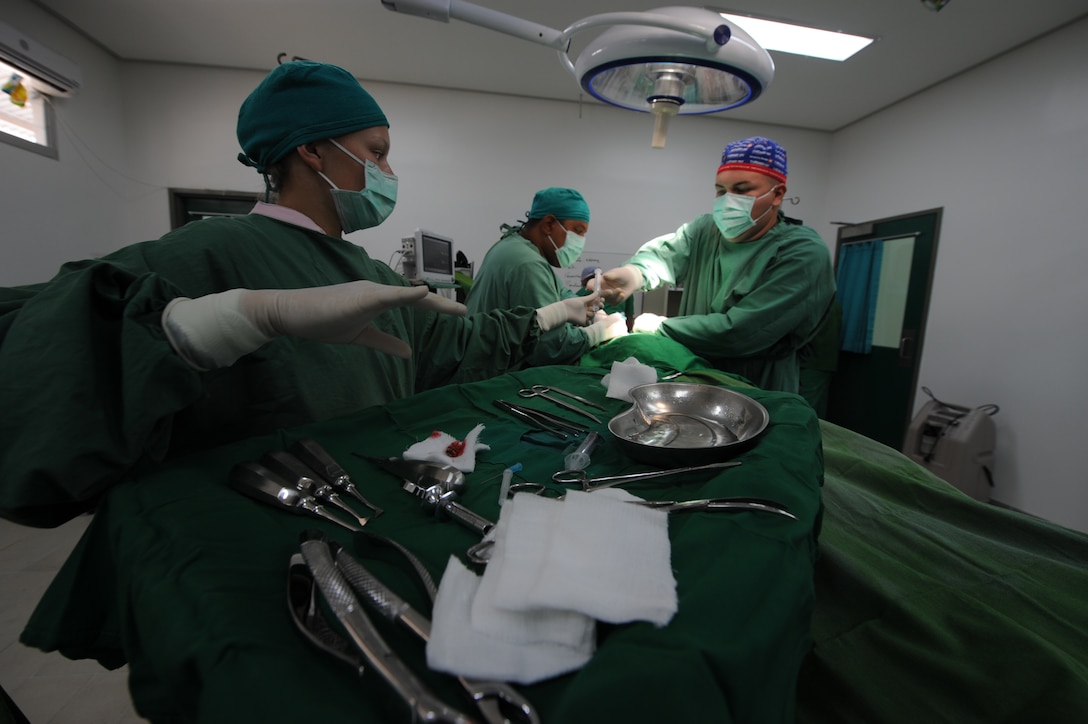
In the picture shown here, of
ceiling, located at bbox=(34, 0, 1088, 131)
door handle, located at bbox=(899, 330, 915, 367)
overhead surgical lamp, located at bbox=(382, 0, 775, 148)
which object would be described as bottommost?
door handle, located at bbox=(899, 330, 915, 367)

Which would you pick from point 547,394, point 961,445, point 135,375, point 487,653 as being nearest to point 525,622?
point 487,653

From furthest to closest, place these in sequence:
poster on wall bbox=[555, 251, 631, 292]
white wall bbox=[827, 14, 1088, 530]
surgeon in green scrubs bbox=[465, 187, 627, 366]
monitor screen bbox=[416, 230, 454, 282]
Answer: poster on wall bbox=[555, 251, 631, 292]
monitor screen bbox=[416, 230, 454, 282]
white wall bbox=[827, 14, 1088, 530]
surgeon in green scrubs bbox=[465, 187, 627, 366]

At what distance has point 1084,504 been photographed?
109 inches

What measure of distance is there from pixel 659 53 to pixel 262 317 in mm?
1044

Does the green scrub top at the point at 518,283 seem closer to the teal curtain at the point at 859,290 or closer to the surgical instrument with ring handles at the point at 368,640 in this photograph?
the surgical instrument with ring handles at the point at 368,640

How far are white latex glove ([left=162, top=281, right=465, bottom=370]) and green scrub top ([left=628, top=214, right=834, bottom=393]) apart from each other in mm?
1504

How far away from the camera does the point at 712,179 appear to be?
15.8 ft

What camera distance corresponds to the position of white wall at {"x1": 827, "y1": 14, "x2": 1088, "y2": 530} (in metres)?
2.85

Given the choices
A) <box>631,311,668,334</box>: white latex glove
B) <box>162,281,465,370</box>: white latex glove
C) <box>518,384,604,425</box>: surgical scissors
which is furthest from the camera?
<box>631,311,668,334</box>: white latex glove

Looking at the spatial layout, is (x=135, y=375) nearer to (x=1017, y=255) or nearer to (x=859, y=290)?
(x=1017, y=255)

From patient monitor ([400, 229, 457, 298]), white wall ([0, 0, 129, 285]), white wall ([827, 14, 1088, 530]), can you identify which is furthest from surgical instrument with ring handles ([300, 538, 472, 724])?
white wall ([0, 0, 129, 285])

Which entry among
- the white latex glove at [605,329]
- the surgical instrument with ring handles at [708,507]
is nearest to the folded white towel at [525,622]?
the surgical instrument with ring handles at [708,507]

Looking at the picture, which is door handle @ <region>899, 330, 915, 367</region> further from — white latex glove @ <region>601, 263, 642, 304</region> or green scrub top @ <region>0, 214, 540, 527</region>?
green scrub top @ <region>0, 214, 540, 527</region>

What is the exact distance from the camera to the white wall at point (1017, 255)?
2848 mm
